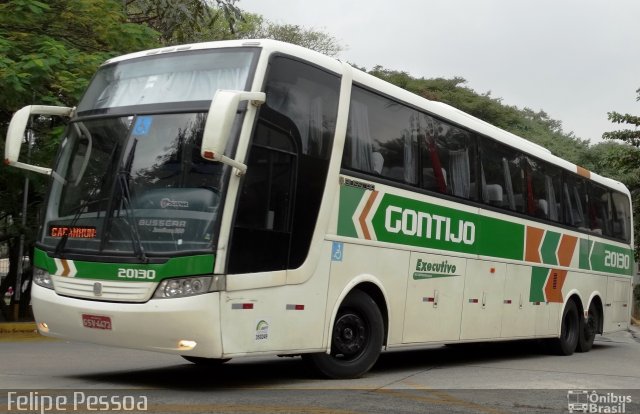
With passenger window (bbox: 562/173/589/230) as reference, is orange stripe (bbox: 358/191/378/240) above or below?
below

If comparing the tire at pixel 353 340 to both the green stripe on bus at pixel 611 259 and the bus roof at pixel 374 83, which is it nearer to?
the bus roof at pixel 374 83

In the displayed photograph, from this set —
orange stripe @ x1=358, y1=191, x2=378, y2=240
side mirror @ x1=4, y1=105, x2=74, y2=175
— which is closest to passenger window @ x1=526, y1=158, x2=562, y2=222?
orange stripe @ x1=358, y1=191, x2=378, y2=240

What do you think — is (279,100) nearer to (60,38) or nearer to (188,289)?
(188,289)

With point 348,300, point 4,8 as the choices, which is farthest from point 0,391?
point 4,8

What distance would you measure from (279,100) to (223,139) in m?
1.37

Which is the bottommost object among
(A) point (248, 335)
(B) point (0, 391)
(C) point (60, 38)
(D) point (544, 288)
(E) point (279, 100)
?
(B) point (0, 391)

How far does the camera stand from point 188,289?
7504 mm

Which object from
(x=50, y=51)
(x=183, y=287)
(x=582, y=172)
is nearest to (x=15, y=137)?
(x=183, y=287)

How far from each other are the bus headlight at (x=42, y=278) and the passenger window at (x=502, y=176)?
20.5ft

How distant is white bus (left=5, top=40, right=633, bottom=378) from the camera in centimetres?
759

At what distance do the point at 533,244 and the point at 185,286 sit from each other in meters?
7.61

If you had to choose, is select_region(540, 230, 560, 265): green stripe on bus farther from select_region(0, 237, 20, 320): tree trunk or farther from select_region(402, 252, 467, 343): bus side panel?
select_region(0, 237, 20, 320): tree trunk

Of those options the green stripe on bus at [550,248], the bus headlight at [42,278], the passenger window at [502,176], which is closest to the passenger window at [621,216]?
the green stripe on bus at [550,248]

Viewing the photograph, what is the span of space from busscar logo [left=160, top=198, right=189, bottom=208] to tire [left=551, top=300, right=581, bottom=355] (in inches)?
364
